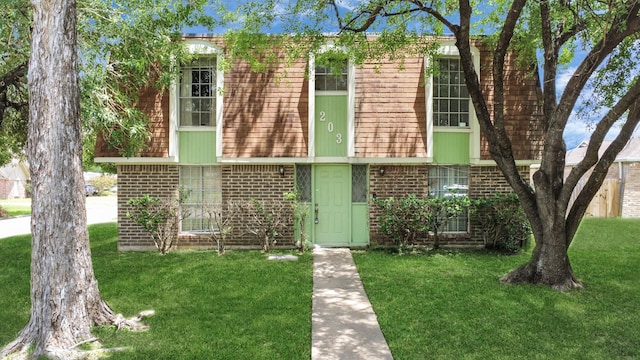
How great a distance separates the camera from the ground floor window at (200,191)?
11.4m

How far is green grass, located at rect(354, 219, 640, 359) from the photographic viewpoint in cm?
493

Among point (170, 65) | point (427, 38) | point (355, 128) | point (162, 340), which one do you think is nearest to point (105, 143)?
point (170, 65)

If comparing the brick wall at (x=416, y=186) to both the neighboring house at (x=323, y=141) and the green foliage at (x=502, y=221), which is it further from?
Answer: the green foliage at (x=502, y=221)

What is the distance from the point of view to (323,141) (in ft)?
37.0

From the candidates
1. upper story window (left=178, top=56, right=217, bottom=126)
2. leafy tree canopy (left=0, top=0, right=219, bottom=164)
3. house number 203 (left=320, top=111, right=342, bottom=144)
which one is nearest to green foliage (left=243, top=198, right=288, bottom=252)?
house number 203 (left=320, top=111, right=342, bottom=144)

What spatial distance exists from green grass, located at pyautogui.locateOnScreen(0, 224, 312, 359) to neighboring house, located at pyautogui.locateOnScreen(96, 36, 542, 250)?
5.67 ft

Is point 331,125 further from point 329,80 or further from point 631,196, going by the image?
point 631,196

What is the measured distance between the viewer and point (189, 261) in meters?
9.72

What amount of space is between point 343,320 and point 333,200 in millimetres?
5663

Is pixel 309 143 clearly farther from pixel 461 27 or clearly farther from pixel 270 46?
pixel 461 27

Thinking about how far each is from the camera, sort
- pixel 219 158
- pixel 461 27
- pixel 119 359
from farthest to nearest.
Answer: pixel 219 158 → pixel 461 27 → pixel 119 359

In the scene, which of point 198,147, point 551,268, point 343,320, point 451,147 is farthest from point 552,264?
point 198,147

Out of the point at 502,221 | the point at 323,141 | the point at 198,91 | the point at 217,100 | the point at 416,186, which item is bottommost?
the point at 502,221

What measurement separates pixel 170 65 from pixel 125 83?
4.11 feet
